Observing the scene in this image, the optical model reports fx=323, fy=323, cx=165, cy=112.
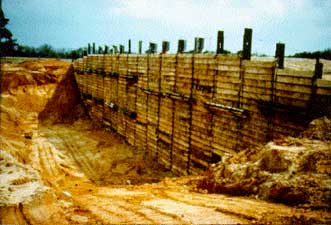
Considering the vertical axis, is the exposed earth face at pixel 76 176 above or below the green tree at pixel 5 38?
below

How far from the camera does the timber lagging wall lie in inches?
331

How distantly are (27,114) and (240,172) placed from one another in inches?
863

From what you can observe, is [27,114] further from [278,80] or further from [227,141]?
[278,80]

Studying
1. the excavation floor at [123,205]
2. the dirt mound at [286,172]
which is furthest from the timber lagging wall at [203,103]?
the excavation floor at [123,205]

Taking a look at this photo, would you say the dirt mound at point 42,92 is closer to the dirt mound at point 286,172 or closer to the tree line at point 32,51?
the tree line at point 32,51

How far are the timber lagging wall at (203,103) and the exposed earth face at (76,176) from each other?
1.49m

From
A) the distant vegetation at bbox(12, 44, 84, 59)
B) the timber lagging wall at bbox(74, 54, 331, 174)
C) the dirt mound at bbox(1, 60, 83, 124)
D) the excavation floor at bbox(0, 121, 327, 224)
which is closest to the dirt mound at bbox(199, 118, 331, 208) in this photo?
the excavation floor at bbox(0, 121, 327, 224)

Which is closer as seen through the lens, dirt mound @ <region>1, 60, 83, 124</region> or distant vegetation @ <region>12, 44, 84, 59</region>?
dirt mound @ <region>1, 60, 83, 124</region>

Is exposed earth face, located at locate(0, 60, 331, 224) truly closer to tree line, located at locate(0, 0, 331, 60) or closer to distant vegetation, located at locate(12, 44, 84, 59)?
tree line, located at locate(0, 0, 331, 60)

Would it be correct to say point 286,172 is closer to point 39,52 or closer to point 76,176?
point 76,176

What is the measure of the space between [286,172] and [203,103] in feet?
19.1

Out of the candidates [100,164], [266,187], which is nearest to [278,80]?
[266,187]

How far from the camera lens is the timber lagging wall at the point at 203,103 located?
27.6 ft

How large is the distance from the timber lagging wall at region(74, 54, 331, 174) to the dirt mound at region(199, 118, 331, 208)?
129 cm
